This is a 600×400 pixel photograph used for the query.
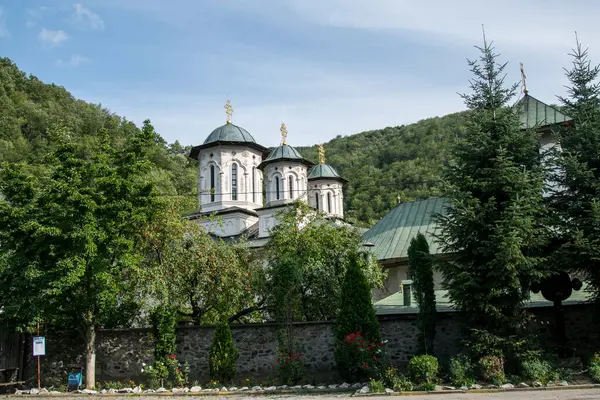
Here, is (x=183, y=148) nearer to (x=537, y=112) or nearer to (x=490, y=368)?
(x=537, y=112)

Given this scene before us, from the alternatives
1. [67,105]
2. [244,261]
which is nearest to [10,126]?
[67,105]

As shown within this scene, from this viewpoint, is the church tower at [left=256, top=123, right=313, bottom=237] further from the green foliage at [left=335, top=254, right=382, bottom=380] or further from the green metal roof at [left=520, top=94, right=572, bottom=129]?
the green foliage at [left=335, top=254, right=382, bottom=380]

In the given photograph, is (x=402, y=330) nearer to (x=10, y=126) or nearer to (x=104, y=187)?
(x=104, y=187)

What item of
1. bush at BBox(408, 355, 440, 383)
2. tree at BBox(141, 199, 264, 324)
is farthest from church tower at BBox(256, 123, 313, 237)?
bush at BBox(408, 355, 440, 383)

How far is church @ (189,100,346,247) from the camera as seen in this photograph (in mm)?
34844

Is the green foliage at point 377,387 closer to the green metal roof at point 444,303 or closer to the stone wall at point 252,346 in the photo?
the stone wall at point 252,346

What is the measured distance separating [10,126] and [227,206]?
103ft

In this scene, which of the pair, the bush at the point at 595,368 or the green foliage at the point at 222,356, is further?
the green foliage at the point at 222,356

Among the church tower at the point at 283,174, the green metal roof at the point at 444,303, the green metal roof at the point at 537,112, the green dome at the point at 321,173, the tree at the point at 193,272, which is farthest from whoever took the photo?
the green dome at the point at 321,173

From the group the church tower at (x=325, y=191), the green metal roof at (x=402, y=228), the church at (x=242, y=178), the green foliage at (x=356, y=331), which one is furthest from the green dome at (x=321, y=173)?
the green foliage at (x=356, y=331)

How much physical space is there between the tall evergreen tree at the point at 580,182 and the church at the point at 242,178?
786 inches

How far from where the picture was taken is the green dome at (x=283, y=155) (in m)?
36.4

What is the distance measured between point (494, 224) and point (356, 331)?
13.8 feet

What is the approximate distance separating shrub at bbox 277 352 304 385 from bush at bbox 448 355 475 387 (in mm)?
3737
